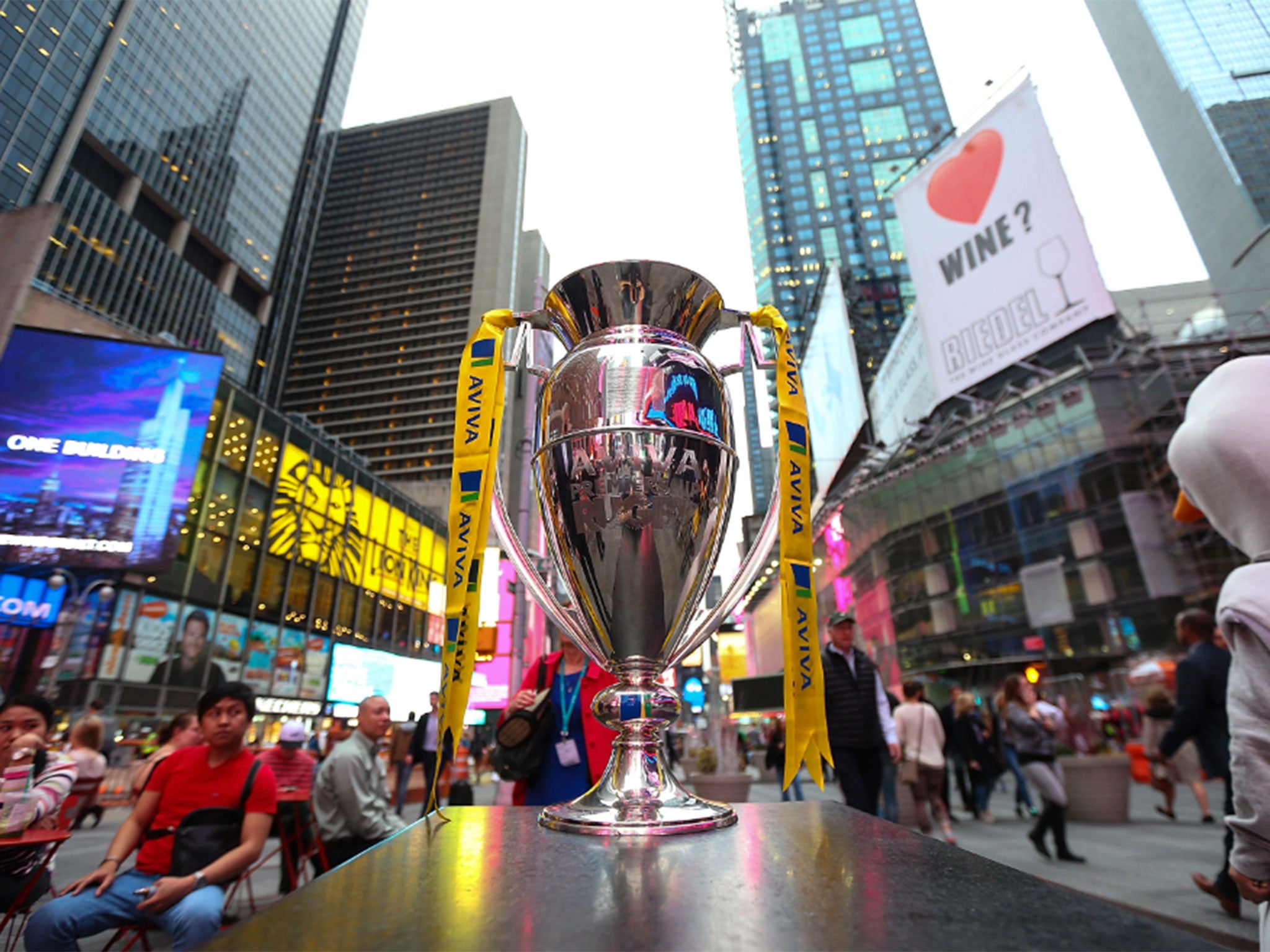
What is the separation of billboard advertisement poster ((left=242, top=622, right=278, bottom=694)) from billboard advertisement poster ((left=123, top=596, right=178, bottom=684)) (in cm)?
288

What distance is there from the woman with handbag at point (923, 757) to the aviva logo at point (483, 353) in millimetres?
5443

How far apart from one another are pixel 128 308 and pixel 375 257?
77.4ft

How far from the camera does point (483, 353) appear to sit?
115 centimetres

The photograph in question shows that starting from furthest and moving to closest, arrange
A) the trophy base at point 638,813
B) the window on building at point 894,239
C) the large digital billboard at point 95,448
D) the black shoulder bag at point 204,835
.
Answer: the window on building at point 894,239
the large digital billboard at point 95,448
the black shoulder bag at point 204,835
the trophy base at point 638,813

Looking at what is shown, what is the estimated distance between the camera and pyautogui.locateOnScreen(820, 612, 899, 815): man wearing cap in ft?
12.0

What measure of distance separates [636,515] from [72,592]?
20340 millimetres

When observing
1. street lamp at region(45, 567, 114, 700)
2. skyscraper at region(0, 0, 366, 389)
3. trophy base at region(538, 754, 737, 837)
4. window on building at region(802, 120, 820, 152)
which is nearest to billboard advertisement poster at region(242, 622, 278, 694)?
street lamp at region(45, 567, 114, 700)

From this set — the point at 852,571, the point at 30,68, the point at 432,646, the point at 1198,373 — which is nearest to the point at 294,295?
the point at 30,68

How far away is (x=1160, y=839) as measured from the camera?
15.9 ft

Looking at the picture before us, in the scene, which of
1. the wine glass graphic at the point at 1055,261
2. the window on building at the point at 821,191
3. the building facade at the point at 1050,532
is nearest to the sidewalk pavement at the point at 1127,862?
the wine glass graphic at the point at 1055,261

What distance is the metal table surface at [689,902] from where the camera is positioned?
39 cm

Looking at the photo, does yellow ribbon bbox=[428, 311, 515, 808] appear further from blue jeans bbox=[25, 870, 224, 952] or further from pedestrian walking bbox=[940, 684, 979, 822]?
pedestrian walking bbox=[940, 684, 979, 822]

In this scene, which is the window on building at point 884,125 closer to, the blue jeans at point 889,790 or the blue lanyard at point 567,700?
the blue jeans at point 889,790

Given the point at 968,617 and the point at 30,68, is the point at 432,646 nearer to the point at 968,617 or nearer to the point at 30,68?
the point at 968,617
